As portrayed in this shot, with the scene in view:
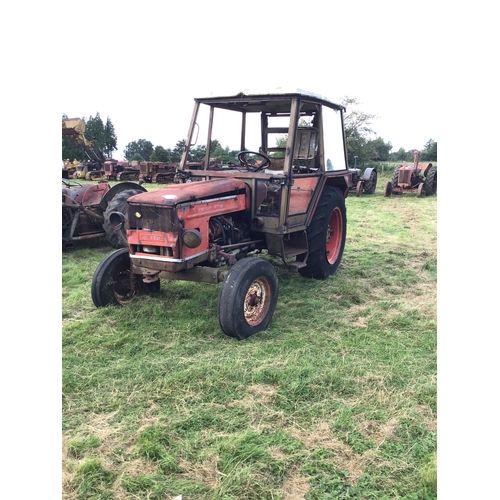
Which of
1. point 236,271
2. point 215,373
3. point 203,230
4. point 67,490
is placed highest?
point 203,230

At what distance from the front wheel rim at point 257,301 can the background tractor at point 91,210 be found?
3318 mm

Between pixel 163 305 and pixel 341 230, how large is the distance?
8.95ft

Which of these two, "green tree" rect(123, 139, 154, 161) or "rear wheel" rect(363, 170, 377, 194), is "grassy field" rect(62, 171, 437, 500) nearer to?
"rear wheel" rect(363, 170, 377, 194)

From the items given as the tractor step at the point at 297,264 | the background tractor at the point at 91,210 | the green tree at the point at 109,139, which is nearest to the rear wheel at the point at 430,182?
the background tractor at the point at 91,210

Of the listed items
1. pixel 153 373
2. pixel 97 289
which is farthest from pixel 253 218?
pixel 153 373

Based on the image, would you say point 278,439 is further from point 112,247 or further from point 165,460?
point 112,247

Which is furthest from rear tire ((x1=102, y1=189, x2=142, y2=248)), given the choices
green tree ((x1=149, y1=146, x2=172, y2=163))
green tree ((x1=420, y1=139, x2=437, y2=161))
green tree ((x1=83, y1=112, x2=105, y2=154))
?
green tree ((x1=149, y1=146, x2=172, y2=163))

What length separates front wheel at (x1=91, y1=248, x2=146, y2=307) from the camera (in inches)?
173

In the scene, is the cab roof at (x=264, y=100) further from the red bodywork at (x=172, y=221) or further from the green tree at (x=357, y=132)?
the green tree at (x=357, y=132)

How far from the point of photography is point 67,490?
223 cm

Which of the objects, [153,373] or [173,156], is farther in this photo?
[173,156]

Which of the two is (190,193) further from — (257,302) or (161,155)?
(161,155)

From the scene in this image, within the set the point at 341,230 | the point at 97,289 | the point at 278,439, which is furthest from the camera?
the point at 341,230

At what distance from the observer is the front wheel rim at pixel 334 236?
19.9 feet
